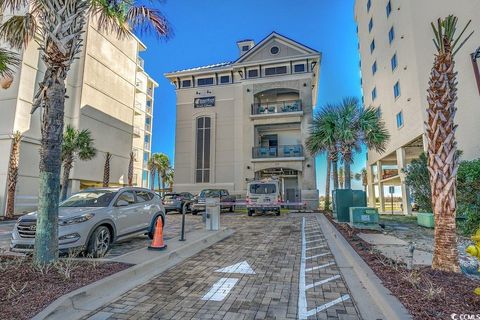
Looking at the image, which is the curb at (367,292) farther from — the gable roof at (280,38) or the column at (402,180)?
the gable roof at (280,38)

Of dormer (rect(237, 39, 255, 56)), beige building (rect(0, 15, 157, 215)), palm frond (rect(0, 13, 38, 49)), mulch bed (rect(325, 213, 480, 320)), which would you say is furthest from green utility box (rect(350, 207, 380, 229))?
dormer (rect(237, 39, 255, 56))

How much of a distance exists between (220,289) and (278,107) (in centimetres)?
2624

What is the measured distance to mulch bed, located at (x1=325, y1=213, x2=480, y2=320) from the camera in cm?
Result: 328

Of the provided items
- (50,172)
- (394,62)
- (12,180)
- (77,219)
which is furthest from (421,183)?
(12,180)

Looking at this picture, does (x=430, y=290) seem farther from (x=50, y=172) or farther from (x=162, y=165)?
(x=162, y=165)

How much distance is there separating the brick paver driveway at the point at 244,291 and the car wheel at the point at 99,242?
194 centimetres

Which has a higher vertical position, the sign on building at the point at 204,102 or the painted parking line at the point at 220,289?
the sign on building at the point at 204,102

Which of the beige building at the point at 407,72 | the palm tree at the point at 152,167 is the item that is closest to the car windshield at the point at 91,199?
the beige building at the point at 407,72

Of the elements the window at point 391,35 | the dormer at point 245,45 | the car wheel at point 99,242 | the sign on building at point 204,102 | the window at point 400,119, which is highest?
the dormer at point 245,45

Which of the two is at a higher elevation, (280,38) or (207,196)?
(280,38)

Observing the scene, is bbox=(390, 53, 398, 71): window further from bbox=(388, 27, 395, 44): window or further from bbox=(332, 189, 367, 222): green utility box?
bbox=(332, 189, 367, 222): green utility box

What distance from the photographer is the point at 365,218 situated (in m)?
11.5

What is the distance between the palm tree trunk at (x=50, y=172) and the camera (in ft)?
16.7

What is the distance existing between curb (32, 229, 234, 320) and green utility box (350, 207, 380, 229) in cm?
776
